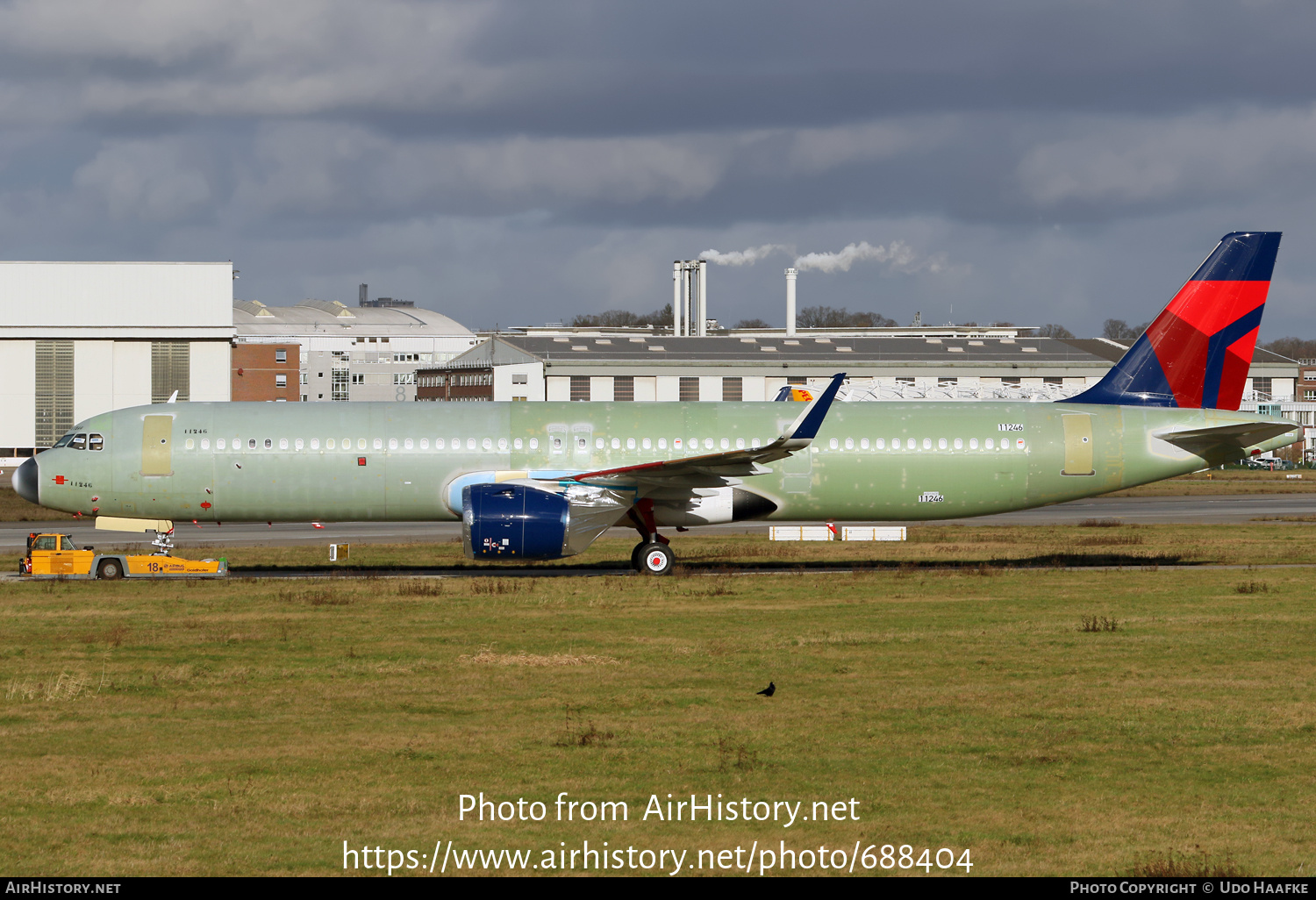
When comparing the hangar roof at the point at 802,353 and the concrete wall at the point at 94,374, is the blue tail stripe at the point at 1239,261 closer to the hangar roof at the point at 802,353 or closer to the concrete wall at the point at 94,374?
the hangar roof at the point at 802,353

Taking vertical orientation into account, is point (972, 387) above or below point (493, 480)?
above

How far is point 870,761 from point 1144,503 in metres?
63.4

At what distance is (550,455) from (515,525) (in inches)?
151

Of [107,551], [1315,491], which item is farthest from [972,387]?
[107,551]

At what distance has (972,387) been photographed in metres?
104

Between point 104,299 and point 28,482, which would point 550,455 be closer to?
point 28,482

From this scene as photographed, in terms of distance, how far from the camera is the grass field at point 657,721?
12.7 metres

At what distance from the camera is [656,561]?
35.9 meters

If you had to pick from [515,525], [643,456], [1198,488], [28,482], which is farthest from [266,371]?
[515,525]

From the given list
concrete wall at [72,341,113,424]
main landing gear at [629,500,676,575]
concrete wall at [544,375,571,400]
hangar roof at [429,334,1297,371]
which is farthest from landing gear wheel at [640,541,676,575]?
hangar roof at [429,334,1297,371]

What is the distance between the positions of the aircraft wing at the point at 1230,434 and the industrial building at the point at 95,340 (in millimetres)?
79358

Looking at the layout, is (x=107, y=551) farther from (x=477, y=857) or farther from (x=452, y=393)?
(x=452, y=393)

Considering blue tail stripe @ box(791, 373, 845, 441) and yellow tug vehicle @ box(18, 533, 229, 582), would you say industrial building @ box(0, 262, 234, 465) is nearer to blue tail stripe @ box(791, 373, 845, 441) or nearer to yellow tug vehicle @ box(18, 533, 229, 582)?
yellow tug vehicle @ box(18, 533, 229, 582)

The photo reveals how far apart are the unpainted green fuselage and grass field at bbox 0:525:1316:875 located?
5307 mm
